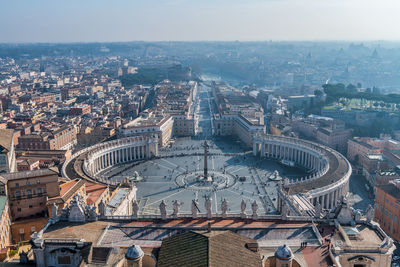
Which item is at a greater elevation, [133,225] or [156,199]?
[133,225]

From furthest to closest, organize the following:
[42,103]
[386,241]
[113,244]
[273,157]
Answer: [42,103]
[273,157]
[113,244]
[386,241]

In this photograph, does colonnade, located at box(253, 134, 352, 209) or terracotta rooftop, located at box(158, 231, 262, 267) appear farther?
colonnade, located at box(253, 134, 352, 209)

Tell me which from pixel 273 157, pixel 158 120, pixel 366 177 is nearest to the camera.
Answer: pixel 366 177

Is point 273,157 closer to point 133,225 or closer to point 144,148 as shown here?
point 144,148

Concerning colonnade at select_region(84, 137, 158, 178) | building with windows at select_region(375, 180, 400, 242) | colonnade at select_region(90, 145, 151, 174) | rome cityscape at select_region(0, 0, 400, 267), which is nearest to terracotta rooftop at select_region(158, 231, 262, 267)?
rome cityscape at select_region(0, 0, 400, 267)

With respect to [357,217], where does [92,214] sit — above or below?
below

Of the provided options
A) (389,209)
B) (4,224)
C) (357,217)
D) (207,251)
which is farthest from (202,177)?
(207,251)

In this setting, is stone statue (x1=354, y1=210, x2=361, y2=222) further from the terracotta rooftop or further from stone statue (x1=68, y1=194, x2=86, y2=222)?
stone statue (x1=68, y1=194, x2=86, y2=222)

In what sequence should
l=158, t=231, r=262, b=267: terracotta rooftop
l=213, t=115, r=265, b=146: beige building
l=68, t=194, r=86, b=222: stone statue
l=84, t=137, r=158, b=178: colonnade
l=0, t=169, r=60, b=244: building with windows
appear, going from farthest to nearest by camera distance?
l=213, t=115, r=265, b=146: beige building
l=84, t=137, r=158, b=178: colonnade
l=0, t=169, r=60, b=244: building with windows
l=68, t=194, r=86, b=222: stone statue
l=158, t=231, r=262, b=267: terracotta rooftop

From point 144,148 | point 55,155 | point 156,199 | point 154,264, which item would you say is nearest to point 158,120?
point 144,148

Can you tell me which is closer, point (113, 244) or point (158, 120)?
point (113, 244)

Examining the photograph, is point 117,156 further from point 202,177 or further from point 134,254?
point 134,254
